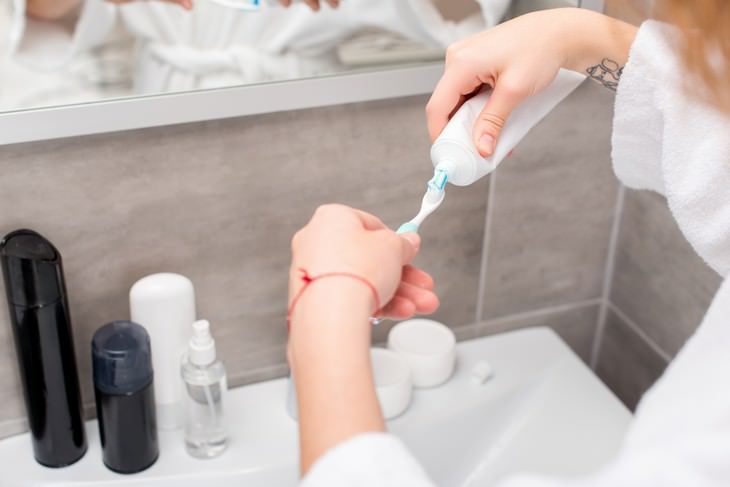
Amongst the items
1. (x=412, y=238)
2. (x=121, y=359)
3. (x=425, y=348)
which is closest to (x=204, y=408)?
(x=121, y=359)

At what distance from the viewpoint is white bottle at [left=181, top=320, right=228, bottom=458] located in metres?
0.89

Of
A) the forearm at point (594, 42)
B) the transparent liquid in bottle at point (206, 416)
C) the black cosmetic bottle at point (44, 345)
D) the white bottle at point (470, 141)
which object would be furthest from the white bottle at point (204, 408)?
the forearm at point (594, 42)

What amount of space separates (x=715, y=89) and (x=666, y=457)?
267 mm

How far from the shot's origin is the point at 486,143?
70 centimetres

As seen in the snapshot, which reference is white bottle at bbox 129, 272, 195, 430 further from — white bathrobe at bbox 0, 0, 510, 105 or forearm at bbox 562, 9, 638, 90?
forearm at bbox 562, 9, 638, 90

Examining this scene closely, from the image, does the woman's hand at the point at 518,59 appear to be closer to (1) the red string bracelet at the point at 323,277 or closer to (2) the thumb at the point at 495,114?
(2) the thumb at the point at 495,114

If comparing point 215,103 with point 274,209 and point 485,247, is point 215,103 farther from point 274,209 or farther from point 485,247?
point 485,247

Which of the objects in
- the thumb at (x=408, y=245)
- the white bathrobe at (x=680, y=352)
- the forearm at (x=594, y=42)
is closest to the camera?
the white bathrobe at (x=680, y=352)

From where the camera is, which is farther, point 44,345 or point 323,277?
point 44,345

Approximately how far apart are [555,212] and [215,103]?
1.45 ft

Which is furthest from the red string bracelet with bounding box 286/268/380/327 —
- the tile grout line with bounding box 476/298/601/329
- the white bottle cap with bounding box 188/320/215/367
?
the tile grout line with bounding box 476/298/601/329

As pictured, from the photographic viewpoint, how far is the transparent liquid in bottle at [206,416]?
90 centimetres

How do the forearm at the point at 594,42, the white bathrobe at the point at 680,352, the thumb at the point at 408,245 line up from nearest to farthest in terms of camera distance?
the white bathrobe at the point at 680,352, the thumb at the point at 408,245, the forearm at the point at 594,42

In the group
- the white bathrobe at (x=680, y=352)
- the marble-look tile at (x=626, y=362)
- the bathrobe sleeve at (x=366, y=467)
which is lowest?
the marble-look tile at (x=626, y=362)
